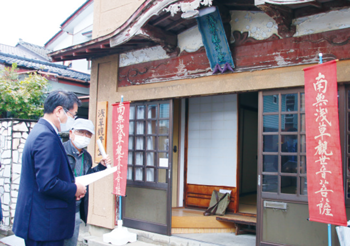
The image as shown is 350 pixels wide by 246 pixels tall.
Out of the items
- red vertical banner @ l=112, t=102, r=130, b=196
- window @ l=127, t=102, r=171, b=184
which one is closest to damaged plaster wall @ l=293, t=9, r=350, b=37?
window @ l=127, t=102, r=171, b=184

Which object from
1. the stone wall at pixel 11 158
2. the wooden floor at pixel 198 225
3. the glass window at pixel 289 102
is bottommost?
the wooden floor at pixel 198 225

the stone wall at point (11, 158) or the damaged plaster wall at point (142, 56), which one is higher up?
the damaged plaster wall at point (142, 56)

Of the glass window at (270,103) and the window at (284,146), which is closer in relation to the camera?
the window at (284,146)

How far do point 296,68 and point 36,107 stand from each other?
21.5 ft

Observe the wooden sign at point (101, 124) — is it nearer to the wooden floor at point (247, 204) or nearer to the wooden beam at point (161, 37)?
the wooden beam at point (161, 37)

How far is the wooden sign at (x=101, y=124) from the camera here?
7463mm

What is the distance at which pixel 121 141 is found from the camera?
6.48 metres

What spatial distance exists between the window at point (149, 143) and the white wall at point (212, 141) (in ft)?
6.53

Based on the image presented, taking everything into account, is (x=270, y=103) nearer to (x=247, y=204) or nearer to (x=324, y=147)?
(x=324, y=147)

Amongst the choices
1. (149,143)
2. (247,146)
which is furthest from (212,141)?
(149,143)

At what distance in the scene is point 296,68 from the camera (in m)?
4.91

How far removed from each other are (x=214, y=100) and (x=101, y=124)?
296 cm

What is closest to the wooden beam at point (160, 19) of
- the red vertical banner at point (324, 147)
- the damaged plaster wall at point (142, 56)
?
the damaged plaster wall at point (142, 56)

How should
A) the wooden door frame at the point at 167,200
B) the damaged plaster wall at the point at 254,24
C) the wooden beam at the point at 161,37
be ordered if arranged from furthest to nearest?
1. the wooden door frame at the point at 167,200
2. the wooden beam at the point at 161,37
3. the damaged plaster wall at the point at 254,24
